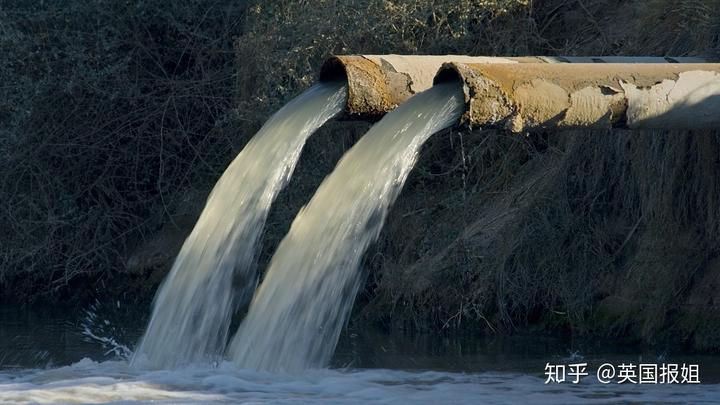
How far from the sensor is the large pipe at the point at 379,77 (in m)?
7.93

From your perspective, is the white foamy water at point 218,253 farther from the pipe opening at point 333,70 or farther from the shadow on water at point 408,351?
the shadow on water at point 408,351

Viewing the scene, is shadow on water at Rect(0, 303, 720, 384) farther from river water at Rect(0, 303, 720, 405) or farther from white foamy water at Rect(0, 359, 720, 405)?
white foamy water at Rect(0, 359, 720, 405)

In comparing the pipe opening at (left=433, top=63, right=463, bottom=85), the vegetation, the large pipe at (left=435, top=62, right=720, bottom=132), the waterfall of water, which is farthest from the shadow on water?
the pipe opening at (left=433, top=63, right=463, bottom=85)

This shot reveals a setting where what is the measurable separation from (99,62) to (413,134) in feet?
22.2

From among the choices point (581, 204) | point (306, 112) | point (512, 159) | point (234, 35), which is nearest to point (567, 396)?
point (306, 112)

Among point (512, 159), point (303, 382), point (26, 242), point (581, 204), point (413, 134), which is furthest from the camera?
point (26, 242)

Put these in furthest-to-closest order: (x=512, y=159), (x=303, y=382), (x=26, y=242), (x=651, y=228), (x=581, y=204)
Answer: (x=26, y=242) → (x=512, y=159) → (x=581, y=204) → (x=651, y=228) → (x=303, y=382)

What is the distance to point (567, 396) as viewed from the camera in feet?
25.0

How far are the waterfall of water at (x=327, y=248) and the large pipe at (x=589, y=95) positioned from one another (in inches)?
11.9

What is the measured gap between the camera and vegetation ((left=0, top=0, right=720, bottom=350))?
947 centimetres

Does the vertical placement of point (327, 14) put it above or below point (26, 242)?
above

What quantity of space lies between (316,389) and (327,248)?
0.78m

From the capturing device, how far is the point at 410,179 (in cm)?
1190

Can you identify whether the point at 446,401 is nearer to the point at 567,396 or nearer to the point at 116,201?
the point at 567,396
